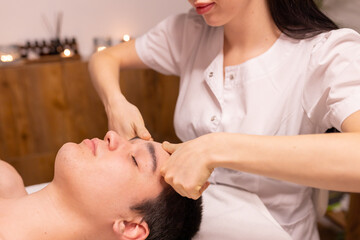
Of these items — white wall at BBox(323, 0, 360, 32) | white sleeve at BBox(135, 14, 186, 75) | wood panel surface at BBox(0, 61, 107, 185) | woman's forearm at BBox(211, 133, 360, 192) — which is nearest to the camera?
woman's forearm at BBox(211, 133, 360, 192)

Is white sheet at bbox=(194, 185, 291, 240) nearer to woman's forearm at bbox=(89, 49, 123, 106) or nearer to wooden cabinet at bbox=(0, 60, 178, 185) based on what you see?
woman's forearm at bbox=(89, 49, 123, 106)

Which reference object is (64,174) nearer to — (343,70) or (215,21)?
(215,21)

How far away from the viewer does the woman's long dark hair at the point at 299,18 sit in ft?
4.09

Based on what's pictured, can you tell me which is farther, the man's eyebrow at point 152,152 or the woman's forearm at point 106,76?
the woman's forearm at point 106,76

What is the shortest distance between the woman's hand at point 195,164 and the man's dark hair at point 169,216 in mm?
253

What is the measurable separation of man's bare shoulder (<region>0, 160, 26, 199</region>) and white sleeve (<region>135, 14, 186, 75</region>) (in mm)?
772

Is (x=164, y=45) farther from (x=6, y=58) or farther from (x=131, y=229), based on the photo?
(x=6, y=58)

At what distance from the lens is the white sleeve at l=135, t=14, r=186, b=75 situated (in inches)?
62.4

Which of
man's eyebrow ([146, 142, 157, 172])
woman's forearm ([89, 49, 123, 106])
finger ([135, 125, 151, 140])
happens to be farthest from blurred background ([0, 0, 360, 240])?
man's eyebrow ([146, 142, 157, 172])

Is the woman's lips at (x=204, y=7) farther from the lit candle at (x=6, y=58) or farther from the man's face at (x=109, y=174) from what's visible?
the lit candle at (x=6, y=58)

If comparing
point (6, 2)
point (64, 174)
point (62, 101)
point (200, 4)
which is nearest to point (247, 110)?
point (200, 4)

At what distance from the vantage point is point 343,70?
1.03 meters

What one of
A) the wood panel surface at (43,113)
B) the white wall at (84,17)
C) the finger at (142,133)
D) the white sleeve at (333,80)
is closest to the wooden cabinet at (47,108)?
the wood panel surface at (43,113)

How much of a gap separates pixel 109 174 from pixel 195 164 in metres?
0.37
